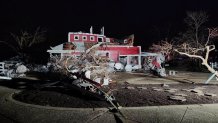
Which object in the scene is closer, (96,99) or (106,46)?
(96,99)

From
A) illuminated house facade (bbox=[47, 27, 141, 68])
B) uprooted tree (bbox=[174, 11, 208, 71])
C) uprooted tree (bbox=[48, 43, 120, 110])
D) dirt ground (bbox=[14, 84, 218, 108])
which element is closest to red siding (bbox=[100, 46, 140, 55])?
illuminated house facade (bbox=[47, 27, 141, 68])

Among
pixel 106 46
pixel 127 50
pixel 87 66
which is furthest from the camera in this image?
pixel 127 50

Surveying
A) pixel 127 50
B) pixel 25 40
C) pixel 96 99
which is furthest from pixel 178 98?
pixel 25 40

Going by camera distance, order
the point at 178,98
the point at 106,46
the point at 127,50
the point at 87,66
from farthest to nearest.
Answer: the point at 127,50 → the point at 106,46 → the point at 87,66 → the point at 178,98

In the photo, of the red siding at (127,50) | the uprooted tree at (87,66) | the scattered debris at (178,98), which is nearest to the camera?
the scattered debris at (178,98)

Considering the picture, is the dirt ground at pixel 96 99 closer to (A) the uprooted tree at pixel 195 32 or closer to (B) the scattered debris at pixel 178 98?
(B) the scattered debris at pixel 178 98

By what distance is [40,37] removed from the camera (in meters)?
38.9

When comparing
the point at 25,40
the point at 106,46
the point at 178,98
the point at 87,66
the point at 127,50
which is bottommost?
the point at 178,98

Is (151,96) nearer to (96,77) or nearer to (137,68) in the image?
(96,77)

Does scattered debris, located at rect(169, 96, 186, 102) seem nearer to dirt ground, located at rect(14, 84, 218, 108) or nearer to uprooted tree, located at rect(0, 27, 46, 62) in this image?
dirt ground, located at rect(14, 84, 218, 108)

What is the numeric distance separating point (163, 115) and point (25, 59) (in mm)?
25564

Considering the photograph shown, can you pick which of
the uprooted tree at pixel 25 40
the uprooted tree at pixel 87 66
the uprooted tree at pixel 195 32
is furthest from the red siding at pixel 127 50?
the uprooted tree at pixel 87 66

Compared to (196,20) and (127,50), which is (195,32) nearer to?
(196,20)

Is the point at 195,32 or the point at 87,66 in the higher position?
the point at 195,32
